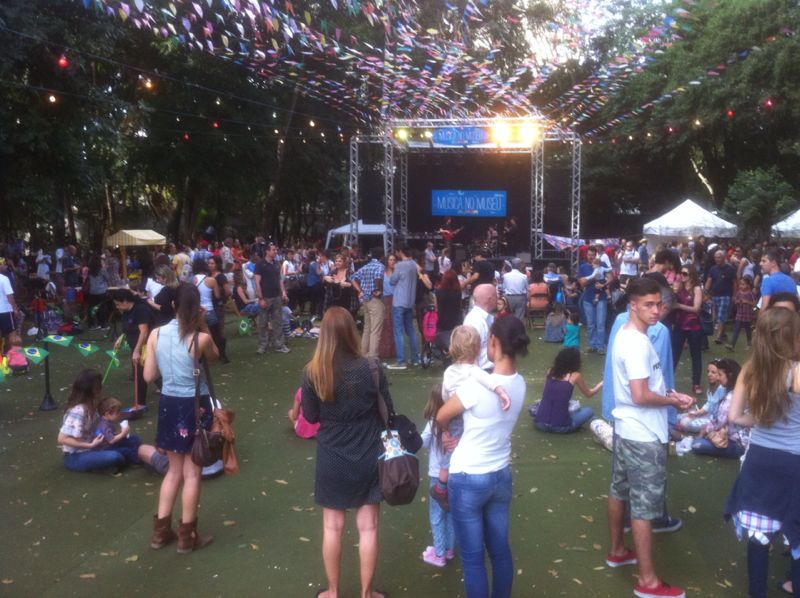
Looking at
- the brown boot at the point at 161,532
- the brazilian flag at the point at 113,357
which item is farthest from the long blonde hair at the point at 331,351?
the brazilian flag at the point at 113,357

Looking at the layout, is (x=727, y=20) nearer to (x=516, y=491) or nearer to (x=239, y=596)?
(x=516, y=491)

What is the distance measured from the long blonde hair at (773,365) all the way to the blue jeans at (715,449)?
311cm

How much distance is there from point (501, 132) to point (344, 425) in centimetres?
1686

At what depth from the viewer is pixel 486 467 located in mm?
3467

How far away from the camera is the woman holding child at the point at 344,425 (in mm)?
3703

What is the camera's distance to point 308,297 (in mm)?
15750

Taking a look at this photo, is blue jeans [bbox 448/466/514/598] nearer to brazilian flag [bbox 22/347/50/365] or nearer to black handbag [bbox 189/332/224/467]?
black handbag [bbox 189/332/224/467]

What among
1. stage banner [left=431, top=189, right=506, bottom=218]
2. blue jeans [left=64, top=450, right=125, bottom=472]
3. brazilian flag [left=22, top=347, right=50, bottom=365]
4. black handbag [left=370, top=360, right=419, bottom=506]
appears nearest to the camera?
black handbag [left=370, top=360, right=419, bottom=506]

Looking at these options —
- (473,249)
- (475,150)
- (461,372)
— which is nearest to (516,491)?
(461,372)

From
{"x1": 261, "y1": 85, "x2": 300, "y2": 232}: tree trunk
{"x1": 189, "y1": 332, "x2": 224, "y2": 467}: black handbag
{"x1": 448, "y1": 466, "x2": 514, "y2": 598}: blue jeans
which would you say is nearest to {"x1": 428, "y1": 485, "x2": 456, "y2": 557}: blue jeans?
{"x1": 448, "y1": 466, "x2": 514, "y2": 598}: blue jeans

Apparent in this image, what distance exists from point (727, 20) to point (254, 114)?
659 inches

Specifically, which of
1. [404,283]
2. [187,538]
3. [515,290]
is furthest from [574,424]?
[515,290]

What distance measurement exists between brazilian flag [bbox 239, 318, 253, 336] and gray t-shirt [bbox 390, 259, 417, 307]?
4.41 meters

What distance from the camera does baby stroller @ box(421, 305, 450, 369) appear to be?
1043 centimetres
